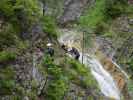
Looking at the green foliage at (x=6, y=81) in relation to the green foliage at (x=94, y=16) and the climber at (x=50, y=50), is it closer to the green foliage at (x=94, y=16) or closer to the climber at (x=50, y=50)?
the climber at (x=50, y=50)

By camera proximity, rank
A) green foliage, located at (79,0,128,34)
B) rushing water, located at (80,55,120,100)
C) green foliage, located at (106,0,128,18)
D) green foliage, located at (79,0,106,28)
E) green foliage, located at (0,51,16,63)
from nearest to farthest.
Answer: green foliage, located at (0,51,16,63)
rushing water, located at (80,55,120,100)
green foliage, located at (79,0,128,34)
green foliage, located at (106,0,128,18)
green foliage, located at (79,0,106,28)

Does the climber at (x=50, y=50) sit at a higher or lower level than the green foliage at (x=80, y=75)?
higher

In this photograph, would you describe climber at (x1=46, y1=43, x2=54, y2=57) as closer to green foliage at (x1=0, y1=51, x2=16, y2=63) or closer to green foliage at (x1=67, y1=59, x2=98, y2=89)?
green foliage at (x1=67, y1=59, x2=98, y2=89)

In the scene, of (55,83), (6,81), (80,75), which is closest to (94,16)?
(80,75)

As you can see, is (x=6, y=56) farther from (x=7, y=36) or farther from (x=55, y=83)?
(x=55, y=83)

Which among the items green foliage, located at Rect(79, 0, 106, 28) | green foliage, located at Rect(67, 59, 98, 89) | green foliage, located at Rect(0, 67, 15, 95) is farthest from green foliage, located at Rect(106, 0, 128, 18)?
green foliage, located at Rect(0, 67, 15, 95)

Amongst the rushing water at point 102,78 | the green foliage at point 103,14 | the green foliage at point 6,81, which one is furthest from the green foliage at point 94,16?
the green foliage at point 6,81
